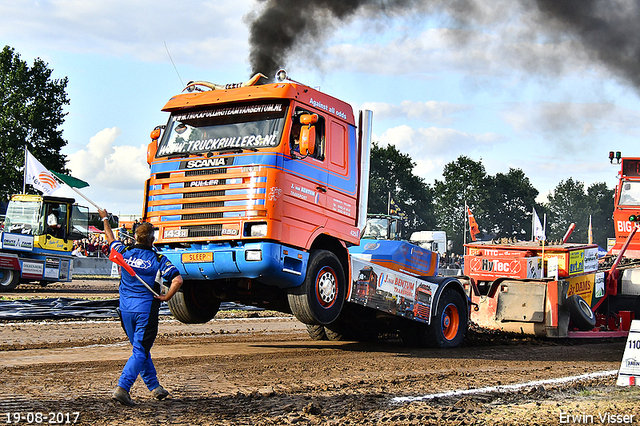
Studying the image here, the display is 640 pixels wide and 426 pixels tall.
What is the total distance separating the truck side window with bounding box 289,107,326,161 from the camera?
30.4ft

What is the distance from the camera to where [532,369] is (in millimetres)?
9555

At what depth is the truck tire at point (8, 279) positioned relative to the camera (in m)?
23.1

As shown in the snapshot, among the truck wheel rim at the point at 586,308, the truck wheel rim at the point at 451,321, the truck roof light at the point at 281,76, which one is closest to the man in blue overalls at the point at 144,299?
the truck roof light at the point at 281,76

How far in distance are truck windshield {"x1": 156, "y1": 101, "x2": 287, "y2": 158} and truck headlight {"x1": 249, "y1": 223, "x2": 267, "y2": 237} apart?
103cm

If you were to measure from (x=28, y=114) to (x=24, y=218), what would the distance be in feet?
57.6

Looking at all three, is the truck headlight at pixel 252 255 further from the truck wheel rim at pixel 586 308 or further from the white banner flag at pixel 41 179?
the white banner flag at pixel 41 179

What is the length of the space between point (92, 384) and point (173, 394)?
39.0 inches

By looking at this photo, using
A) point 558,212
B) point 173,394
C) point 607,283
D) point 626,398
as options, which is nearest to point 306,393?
point 173,394

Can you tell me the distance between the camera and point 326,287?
9.70 metres

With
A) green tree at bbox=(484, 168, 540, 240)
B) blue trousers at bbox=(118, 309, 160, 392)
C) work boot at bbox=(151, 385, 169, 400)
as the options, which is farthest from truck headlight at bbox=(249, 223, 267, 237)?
green tree at bbox=(484, 168, 540, 240)

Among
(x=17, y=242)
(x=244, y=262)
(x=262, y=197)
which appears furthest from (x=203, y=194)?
(x=17, y=242)

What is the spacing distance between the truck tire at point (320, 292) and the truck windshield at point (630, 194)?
12153 millimetres

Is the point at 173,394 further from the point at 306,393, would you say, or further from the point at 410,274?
the point at 410,274

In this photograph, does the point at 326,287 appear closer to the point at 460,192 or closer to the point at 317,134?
the point at 317,134
